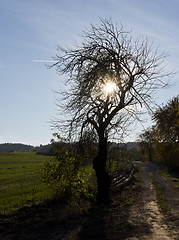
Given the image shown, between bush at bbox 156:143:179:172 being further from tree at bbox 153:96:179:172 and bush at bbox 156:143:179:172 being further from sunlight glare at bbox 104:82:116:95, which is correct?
sunlight glare at bbox 104:82:116:95

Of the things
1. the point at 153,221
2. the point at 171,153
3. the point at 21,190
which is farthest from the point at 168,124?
the point at 153,221

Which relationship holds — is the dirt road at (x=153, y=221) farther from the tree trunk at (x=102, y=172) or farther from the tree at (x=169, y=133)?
the tree at (x=169, y=133)

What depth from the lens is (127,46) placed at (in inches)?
532

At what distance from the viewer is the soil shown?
8086mm

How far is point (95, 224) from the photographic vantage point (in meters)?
9.58

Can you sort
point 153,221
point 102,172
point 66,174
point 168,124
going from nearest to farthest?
1. point 153,221
2. point 66,174
3. point 102,172
4. point 168,124

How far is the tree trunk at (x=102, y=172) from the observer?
1366cm

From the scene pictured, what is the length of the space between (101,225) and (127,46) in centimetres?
939

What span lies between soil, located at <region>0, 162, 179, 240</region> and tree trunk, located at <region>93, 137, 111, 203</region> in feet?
2.92

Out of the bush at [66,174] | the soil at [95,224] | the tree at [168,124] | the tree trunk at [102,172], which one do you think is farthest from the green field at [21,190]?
the tree at [168,124]

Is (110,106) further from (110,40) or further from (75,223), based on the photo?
(75,223)

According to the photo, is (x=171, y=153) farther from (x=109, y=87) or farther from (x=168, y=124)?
(x=109, y=87)

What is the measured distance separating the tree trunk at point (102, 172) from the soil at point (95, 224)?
2.92 ft

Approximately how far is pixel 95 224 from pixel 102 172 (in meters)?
4.32
